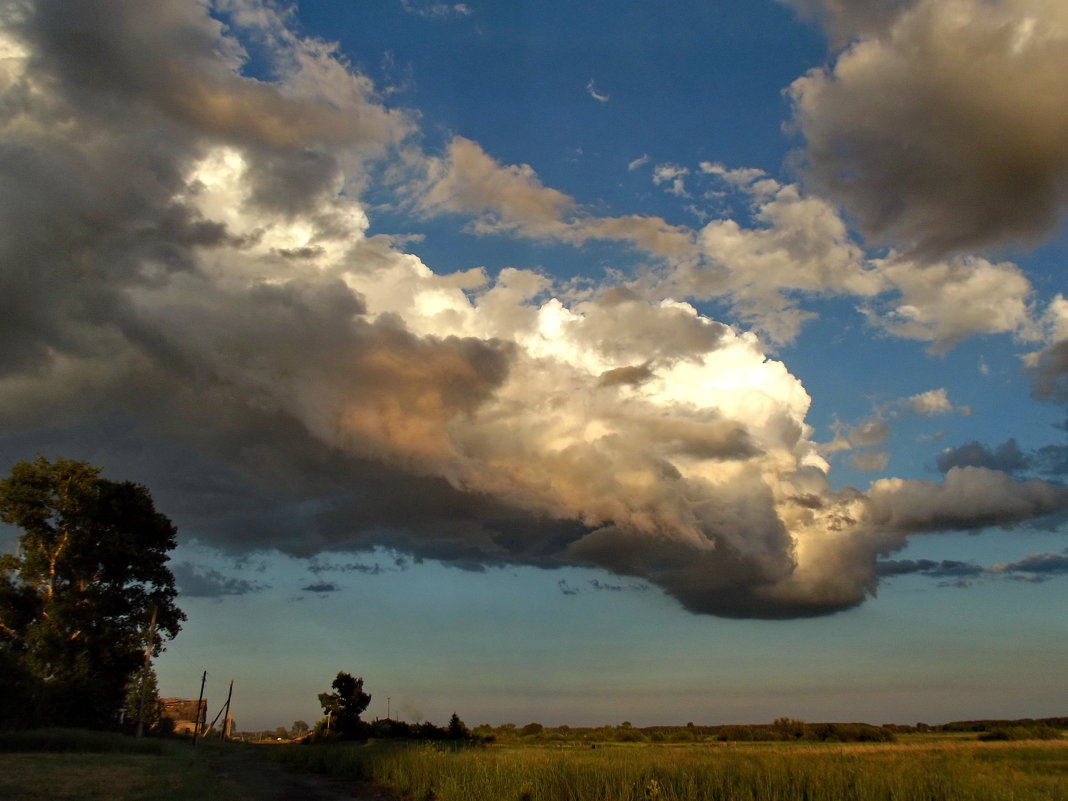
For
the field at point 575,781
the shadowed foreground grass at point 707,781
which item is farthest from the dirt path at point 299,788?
the shadowed foreground grass at point 707,781

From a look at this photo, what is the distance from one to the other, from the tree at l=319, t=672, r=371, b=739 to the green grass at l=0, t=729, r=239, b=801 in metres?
36.3

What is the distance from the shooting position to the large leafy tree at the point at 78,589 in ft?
145

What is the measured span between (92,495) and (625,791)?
4551 cm

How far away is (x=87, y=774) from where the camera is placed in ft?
75.9

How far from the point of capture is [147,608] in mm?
52531

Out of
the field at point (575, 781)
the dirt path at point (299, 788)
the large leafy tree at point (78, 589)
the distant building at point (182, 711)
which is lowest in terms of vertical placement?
the distant building at point (182, 711)

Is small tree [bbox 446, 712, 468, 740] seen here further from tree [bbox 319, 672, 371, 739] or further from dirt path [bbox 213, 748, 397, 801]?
dirt path [bbox 213, 748, 397, 801]

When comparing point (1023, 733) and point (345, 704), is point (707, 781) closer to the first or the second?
point (345, 704)

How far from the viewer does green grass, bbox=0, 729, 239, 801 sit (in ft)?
60.0

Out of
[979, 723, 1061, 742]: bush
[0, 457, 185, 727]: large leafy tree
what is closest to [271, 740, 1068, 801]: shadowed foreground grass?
[0, 457, 185, 727]: large leafy tree

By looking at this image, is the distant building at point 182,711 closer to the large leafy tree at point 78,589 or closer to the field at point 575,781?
the large leafy tree at point 78,589

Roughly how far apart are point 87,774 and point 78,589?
29.7 m

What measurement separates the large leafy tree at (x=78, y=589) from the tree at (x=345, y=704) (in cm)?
2628

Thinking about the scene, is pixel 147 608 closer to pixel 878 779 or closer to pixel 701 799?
pixel 701 799
